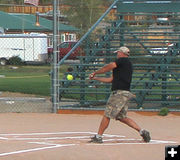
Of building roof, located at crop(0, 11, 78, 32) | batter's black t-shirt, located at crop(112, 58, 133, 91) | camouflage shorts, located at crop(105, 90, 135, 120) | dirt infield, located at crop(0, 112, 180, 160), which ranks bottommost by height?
dirt infield, located at crop(0, 112, 180, 160)

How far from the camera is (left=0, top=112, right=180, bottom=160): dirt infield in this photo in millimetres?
8234

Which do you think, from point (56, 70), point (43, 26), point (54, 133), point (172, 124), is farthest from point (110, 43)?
point (43, 26)

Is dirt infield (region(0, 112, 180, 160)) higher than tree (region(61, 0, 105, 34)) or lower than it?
lower

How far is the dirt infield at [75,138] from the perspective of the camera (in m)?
8.23

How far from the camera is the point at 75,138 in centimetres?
991

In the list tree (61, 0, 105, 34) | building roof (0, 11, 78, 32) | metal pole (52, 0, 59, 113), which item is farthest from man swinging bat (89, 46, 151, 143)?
building roof (0, 11, 78, 32)

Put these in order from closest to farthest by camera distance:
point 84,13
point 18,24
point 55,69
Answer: point 55,69 < point 84,13 < point 18,24

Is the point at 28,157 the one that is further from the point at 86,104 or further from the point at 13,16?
the point at 13,16

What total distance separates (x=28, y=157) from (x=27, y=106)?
6842mm

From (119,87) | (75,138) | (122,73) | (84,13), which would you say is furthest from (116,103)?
(84,13)

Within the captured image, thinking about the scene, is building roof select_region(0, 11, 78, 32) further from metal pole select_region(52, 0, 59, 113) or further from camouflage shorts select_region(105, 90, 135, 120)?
camouflage shorts select_region(105, 90, 135, 120)

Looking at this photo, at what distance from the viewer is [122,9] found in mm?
15531

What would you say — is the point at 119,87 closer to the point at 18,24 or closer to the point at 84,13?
the point at 84,13

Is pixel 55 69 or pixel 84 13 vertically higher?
pixel 84 13
